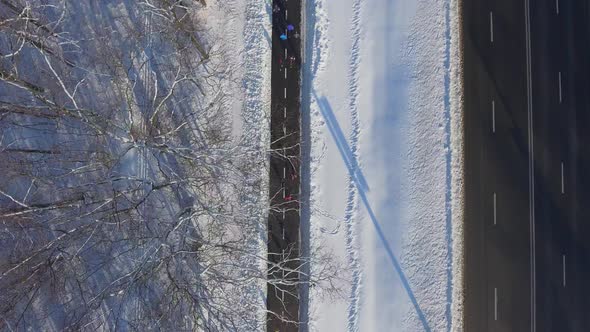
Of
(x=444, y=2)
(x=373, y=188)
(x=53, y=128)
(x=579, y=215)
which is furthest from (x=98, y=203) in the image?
(x=579, y=215)

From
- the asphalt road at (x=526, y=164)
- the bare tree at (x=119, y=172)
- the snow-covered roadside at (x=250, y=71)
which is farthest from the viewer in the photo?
the snow-covered roadside at (x=250, y=71)

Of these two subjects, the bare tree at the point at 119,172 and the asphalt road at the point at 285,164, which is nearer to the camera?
the bare tree at the point at 119,172

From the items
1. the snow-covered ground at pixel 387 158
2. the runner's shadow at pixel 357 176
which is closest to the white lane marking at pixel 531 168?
the snow-covered ground at pixel 387 158

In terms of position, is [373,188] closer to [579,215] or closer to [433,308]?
[433,308]

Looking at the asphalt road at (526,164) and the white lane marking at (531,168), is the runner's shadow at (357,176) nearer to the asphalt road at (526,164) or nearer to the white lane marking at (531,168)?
the asphalt road at (526,164)

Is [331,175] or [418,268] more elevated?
[331,175]

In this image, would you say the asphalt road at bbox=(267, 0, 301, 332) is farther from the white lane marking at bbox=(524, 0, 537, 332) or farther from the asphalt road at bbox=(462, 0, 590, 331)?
the white lane marking at bbox=(524, 0, 537, 332)
